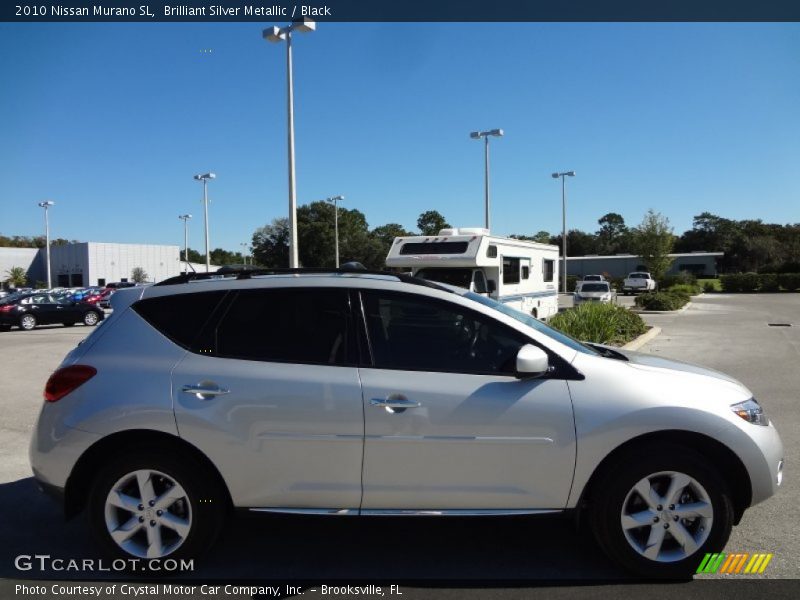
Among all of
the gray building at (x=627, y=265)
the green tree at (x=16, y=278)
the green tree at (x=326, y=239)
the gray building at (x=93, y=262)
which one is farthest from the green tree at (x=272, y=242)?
the gray building at (x=627, y=265)

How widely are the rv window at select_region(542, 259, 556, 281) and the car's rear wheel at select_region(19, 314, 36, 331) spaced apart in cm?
1897

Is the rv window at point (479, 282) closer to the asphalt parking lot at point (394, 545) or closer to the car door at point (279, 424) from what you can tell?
the asphalt parking lot at point (394, 545)

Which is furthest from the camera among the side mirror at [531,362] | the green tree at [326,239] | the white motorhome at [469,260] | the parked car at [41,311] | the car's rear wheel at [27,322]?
the green tree at [326,239]

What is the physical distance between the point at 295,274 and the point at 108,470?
1.58 m

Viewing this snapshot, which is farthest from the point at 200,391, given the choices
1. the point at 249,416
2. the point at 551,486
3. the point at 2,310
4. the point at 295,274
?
the point at 2,310

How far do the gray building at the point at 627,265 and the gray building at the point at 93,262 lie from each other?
50.6 m

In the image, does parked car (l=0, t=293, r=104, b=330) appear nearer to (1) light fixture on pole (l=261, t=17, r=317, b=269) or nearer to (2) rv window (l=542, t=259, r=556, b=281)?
(1) light fixture on pole (l=261, t=17, r=317, b=269)

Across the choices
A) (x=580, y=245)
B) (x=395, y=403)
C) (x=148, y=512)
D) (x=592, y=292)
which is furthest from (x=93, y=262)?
(x=580, y=245)

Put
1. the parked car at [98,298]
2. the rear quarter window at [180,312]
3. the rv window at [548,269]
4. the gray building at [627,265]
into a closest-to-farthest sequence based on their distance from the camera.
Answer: the rear quarter window at [180,312], the rv window at [548,269], the parked car at [98,298], the gray building at [627,265]

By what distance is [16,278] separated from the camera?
227ft

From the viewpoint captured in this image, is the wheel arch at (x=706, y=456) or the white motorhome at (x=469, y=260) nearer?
the wheel arch at (x=706, y=456)

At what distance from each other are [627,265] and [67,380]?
78.9m

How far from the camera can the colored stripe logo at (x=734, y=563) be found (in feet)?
11.7

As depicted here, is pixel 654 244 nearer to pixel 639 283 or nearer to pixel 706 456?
pixel 639 283
